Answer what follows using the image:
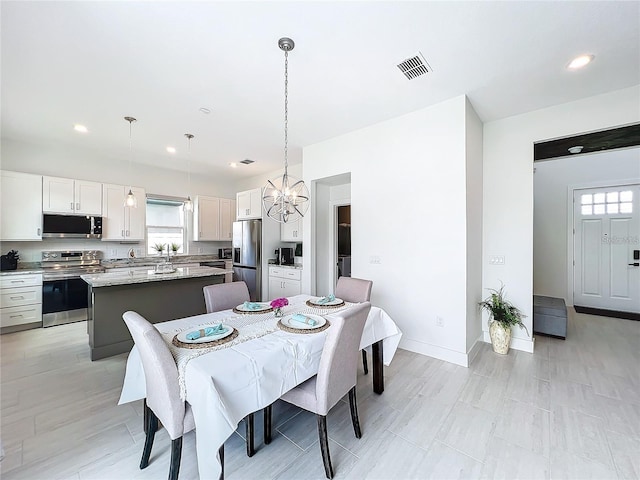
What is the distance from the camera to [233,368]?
53.1 inches

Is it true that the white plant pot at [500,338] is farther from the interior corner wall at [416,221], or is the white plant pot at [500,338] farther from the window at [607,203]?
the window at [607,203]

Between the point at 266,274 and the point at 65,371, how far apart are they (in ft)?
9.86

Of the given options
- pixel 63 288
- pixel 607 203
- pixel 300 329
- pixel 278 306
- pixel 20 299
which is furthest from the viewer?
pixel 607 203

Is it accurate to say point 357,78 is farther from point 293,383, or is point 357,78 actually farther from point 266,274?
point 266,274

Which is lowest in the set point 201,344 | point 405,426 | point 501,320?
point 405,426

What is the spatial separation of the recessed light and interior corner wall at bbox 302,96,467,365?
0.86 metres

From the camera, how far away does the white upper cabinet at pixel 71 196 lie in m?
4.36

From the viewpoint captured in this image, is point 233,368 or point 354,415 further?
point 354,415

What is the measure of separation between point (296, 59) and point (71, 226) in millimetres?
4725

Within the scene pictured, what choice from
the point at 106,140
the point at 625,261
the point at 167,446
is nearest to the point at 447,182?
the point at 167,446

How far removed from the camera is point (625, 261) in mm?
4820

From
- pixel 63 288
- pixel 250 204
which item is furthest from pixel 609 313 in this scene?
pixel 63 288

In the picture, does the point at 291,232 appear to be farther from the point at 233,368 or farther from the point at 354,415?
the point at 233,368

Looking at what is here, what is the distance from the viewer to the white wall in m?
4.94
